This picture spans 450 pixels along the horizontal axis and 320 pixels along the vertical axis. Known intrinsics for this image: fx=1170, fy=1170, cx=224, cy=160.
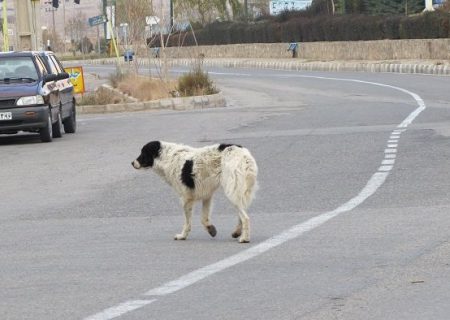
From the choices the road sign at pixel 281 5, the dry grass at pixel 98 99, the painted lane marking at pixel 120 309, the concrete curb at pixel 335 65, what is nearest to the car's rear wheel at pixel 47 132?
the dry grass at pixel 98 99

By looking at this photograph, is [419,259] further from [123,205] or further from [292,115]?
[292,115]

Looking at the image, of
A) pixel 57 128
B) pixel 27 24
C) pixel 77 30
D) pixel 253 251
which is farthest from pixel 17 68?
pixel 77 30

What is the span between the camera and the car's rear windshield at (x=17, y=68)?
72.0 feet

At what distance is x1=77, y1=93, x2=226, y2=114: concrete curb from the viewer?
30406 mm

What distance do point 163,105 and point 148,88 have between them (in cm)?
334

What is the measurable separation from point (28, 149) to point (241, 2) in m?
76.5

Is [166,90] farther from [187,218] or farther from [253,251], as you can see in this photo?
[253,251]

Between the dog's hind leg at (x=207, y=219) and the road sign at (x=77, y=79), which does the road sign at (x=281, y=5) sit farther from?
the dog's hind leg at (x=207, y=219)

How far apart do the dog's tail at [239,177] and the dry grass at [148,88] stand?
22.7 m

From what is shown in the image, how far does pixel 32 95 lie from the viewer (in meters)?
21.1

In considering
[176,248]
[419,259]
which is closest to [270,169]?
[176,248]

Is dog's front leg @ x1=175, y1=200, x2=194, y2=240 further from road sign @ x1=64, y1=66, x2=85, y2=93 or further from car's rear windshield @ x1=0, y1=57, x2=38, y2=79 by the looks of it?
road sign @ x1=64, y1=66, x2=85, y2=93

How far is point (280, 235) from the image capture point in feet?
33.0

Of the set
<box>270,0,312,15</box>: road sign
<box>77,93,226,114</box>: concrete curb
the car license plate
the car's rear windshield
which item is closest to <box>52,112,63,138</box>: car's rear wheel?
the car's rear windshield
